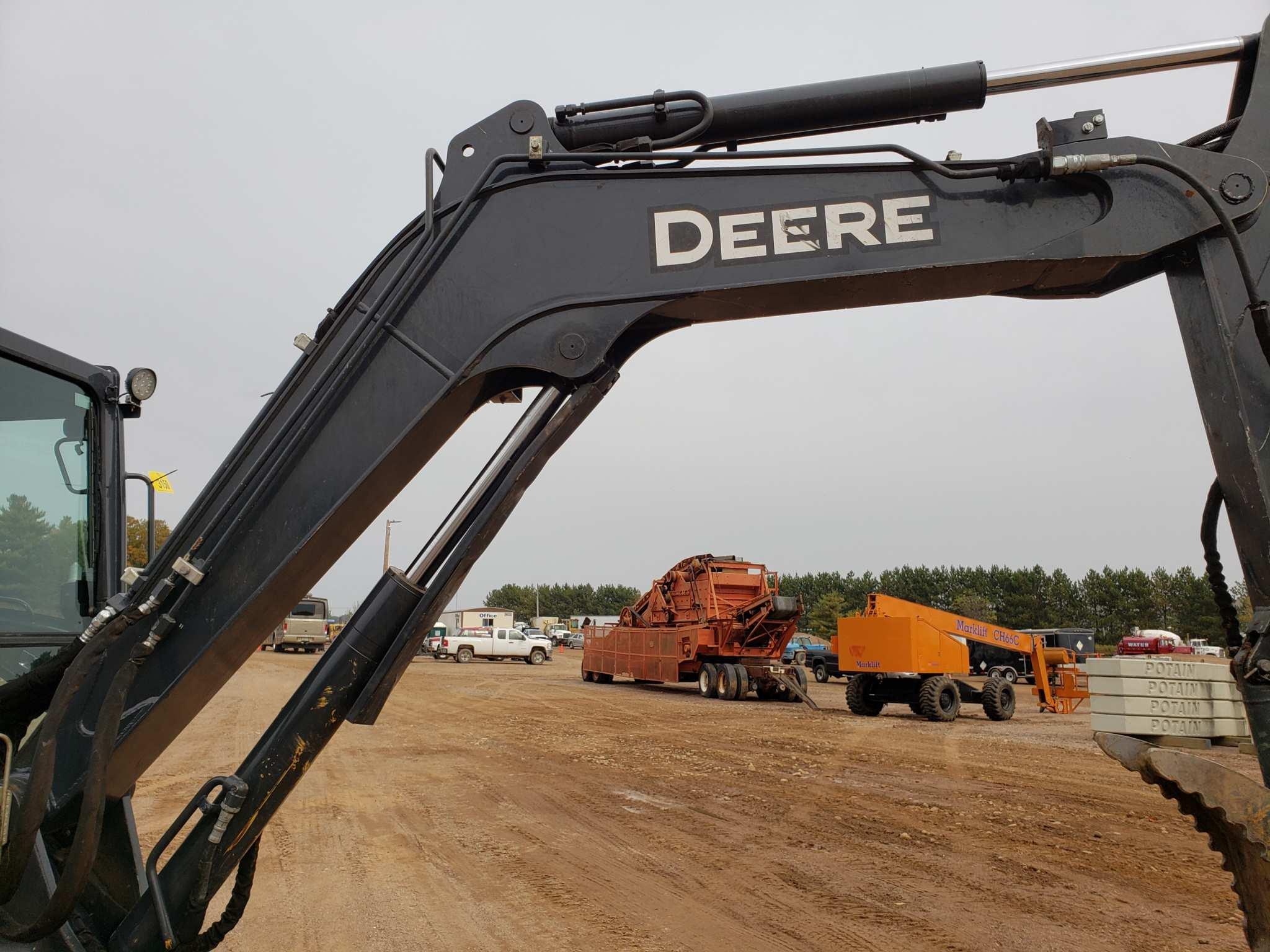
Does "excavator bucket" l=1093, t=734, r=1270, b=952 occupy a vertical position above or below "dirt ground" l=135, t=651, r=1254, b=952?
above

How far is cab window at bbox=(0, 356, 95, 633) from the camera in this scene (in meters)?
3.55

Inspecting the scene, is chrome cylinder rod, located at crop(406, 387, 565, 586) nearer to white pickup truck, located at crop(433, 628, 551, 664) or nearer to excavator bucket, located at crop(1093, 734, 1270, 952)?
excavator bucket, located at crop(1093, 734, 1270, 952)

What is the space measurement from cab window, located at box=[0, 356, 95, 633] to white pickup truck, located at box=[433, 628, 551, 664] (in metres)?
35.6

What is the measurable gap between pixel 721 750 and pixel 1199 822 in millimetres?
9775

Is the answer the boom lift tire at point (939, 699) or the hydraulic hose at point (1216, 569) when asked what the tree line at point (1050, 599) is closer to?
the boom lift tire at point (939, 699)

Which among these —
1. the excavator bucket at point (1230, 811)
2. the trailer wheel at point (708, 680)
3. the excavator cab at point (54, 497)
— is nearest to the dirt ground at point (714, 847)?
the excavator cab at point (54, 497)

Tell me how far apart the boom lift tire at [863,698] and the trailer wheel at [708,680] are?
4098 millimetres

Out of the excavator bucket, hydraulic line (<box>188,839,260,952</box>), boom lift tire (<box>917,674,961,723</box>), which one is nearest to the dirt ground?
hydraulic line (<box>188,839,260,952</box>)

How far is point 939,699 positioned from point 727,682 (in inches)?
217

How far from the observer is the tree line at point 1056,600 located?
62.9 metres

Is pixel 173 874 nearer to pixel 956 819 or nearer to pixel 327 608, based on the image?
pixel 956 819

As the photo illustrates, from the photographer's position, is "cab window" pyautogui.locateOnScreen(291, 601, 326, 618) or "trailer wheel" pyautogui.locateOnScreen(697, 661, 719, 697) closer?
"trailer wheel" pyautogui.locateOnScreen(697, 661, 719, 697)

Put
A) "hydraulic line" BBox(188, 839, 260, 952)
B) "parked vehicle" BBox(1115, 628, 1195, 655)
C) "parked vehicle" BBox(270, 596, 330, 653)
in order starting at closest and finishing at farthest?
"hydraulic line" BBox(188, 839, 260, 952)
"parked vehicle" BBox(1115, 628, 1195, 655)
"parked vehicle" BBox(270, 596, 330, 653)

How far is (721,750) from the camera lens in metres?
12.1
